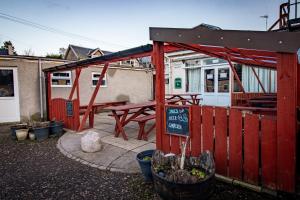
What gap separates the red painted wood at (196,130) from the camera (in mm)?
3174

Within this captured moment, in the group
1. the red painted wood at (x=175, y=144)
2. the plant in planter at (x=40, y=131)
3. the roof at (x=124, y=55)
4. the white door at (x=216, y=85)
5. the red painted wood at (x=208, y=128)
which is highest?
the roof at (x=124, y=55)

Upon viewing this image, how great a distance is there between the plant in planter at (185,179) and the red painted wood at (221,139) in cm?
46

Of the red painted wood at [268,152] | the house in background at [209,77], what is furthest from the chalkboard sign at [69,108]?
the house in background at [209,77]

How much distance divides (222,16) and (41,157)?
12.5 metres

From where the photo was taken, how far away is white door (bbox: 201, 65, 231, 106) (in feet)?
32.1

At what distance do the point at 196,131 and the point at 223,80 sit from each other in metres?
7.58

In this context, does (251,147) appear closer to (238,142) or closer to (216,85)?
(238,142)

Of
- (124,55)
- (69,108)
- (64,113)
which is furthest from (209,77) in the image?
(64,113)

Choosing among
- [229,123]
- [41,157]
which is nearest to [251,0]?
[229,123]

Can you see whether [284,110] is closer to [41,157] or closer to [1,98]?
[41,157]

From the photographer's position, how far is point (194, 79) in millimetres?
11320

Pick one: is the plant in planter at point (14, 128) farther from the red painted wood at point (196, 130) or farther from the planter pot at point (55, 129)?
the red painted wood at point (196, 130)

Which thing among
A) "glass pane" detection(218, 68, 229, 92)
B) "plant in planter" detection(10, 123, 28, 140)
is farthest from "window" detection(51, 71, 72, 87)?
"glass pane" detection(218, 68, 229, 92)

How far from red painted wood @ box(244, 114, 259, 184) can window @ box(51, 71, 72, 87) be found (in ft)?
32.3
